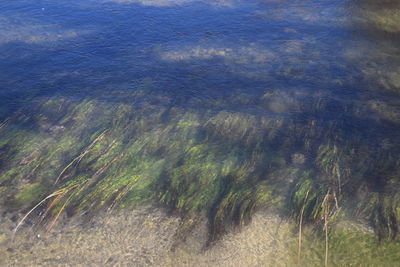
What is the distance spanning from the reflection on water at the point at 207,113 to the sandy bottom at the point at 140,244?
5.7 inches

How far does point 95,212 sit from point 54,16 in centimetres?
577

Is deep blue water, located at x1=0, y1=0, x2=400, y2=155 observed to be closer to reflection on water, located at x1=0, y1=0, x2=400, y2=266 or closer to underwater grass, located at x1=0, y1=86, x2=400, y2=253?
reflection on water, located at x1=0, y1=0, x2=400, y2=266

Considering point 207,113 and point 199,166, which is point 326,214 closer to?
point 199,166

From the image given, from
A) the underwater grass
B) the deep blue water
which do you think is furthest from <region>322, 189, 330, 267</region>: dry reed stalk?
the deep blue water

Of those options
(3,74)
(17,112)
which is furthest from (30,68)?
(17,112)

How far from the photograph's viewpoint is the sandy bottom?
9.80ft

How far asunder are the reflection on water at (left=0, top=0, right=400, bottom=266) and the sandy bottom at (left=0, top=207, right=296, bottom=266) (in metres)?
0.14

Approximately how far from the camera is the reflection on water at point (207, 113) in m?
3.54

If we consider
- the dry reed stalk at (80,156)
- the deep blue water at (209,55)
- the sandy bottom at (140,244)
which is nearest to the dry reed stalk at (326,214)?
the sandy bottom at (140,244)

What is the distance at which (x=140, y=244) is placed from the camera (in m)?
3.14

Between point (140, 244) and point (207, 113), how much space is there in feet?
7.11

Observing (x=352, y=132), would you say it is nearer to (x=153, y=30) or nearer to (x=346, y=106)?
(x=346, y=106)

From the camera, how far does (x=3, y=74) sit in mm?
5770

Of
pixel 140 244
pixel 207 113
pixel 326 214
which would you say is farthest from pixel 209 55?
pixel 140 244
